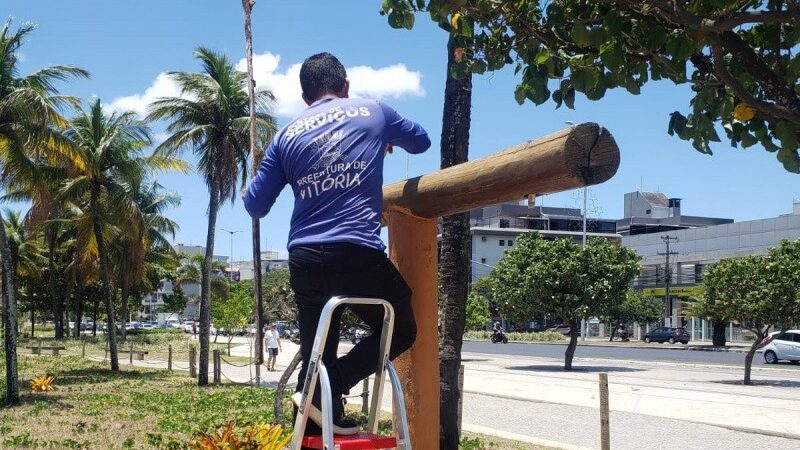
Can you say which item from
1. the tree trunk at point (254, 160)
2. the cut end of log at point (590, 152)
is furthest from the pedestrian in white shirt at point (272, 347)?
the cut end of log at point (590, 152)

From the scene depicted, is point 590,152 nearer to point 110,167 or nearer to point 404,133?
point 404,133

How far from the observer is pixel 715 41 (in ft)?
12.6

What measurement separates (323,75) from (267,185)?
Answer: 60 centimetres

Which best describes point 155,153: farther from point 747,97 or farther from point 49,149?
point 747,97

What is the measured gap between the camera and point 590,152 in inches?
132

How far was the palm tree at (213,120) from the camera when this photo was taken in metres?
23.2

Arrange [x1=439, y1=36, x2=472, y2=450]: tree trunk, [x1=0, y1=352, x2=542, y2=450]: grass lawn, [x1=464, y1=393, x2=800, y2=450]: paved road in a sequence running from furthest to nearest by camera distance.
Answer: [x1=464, y1=393, x2=800, y2=450]: paved road, [x1=0, y1=352, x2=542, y2=450]: grass lawn, [x1=439, y1=36, x2=472, y2=450]: tree trunk

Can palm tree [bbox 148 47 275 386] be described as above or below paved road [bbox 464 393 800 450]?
above

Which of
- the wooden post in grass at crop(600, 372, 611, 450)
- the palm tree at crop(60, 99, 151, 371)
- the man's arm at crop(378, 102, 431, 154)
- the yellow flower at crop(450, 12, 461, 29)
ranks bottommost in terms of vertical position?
the wooden post in grass at crop(600, 372, 611, 450)

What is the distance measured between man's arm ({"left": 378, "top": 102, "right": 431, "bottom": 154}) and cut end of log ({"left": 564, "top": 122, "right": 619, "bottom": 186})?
0.86 meters

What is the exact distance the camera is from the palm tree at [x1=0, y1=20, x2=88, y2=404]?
16.6 metres

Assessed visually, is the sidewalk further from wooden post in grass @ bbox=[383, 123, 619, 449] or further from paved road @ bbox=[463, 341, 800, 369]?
paved road @ bbox=[463, 341, 800, 369]

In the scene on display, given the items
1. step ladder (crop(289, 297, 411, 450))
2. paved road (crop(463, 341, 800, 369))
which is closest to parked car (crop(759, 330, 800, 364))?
paved road (crop(463, 341, 800, 369))

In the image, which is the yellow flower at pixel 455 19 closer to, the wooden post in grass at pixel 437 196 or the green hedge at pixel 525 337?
the wooden post in grass at pixel 437 196
